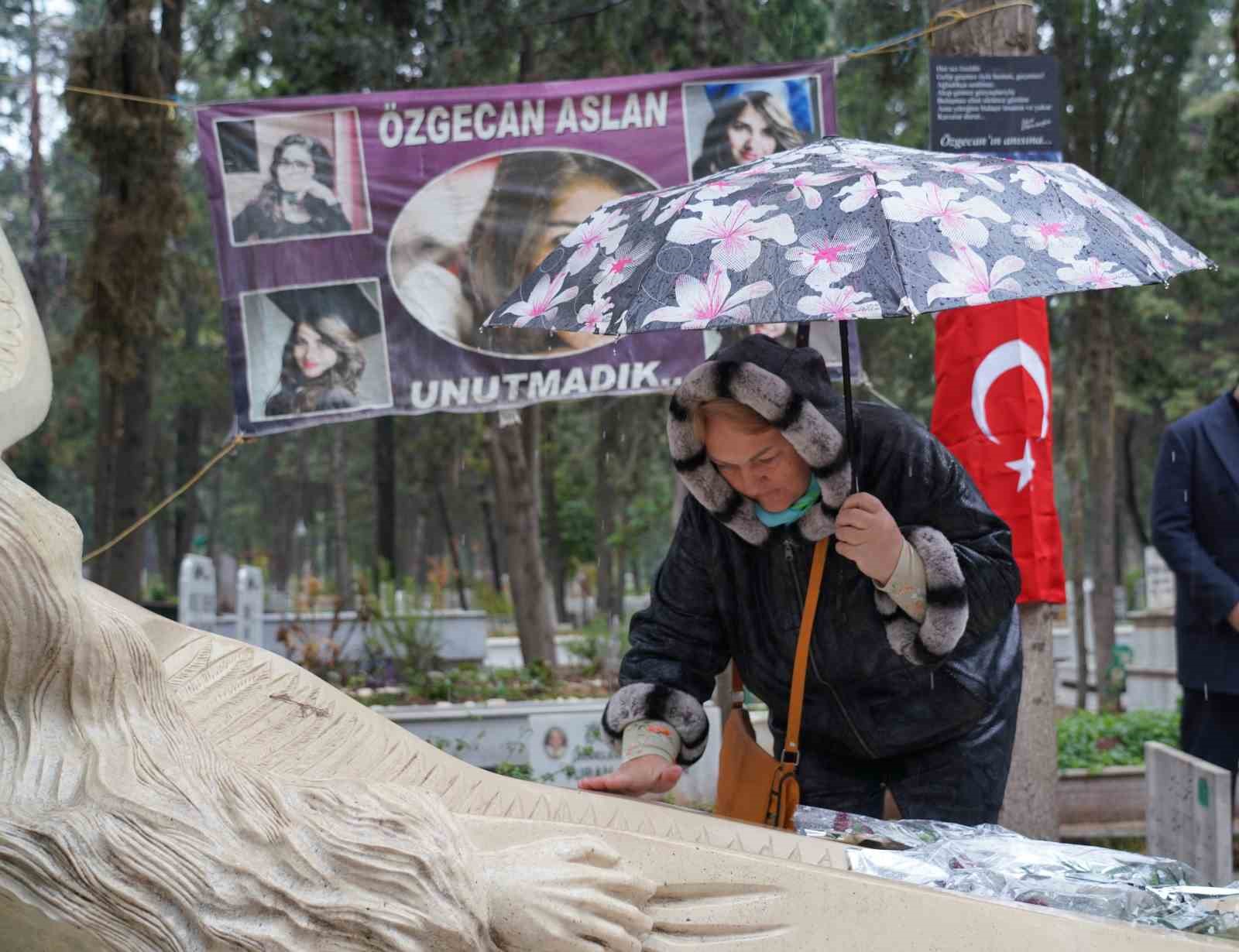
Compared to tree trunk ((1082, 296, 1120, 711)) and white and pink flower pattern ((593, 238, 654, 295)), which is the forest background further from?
white and pink flower pattern ((593, 238, 654, 295))

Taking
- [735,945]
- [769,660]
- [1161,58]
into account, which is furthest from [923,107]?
[735,945]

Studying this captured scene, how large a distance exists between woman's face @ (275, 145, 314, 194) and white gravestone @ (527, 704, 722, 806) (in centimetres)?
302

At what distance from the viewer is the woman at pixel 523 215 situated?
19.5ft

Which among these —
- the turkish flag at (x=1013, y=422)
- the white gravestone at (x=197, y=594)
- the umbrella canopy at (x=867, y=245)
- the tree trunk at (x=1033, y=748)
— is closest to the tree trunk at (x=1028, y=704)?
the tree trunk at (x=1033, y=748)

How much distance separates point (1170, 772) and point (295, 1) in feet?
28.1

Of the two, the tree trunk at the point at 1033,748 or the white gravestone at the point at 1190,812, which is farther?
the tree trunk at the point at 1033,748

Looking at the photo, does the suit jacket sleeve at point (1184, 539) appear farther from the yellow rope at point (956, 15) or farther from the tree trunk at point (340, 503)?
the tree trunk at point (340, 503)

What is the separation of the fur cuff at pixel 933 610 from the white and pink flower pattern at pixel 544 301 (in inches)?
36.9

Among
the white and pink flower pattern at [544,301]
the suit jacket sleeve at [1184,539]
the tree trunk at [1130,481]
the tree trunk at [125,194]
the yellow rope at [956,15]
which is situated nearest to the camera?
the white and pink flower pattern at [544,301]

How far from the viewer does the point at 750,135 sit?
5.89 m

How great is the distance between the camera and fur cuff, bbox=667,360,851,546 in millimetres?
2945

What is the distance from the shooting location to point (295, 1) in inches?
409

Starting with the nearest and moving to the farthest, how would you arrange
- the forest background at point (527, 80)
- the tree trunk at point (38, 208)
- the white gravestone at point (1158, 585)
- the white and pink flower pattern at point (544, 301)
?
the white and pink flower pattern at point (544, 301)
the forest background at point (527, 80)
the tree trunk at point (38, 208)
the white gravestone at point (1158, 585)

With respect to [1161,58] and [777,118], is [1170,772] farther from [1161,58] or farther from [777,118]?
[1161,58]
